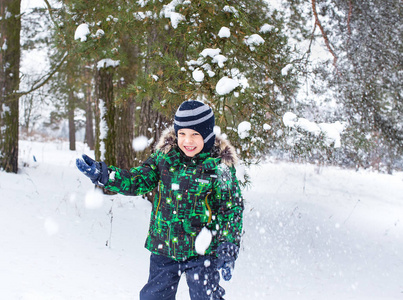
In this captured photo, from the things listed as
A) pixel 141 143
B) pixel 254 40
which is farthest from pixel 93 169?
pixel 141 143

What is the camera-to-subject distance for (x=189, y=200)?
223 cm

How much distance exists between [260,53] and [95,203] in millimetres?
3911

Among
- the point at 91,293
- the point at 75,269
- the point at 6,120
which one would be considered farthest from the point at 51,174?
the point at 91,293

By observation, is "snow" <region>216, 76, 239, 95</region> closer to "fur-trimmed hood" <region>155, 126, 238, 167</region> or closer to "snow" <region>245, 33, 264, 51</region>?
"snow" <region>245, 33, 264, 51</region>

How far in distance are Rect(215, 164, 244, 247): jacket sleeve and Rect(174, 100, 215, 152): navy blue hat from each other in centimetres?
A: 27

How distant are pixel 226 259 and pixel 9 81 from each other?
6.83 metres

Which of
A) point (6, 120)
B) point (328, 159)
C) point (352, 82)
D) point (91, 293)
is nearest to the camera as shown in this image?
point (91, 293)

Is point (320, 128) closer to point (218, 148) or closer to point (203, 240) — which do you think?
point (218, 148)

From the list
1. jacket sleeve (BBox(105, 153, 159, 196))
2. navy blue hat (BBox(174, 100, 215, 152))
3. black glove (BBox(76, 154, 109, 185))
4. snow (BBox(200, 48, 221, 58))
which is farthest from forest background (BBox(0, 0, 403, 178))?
black glove (BBox(76, 154, 109, 185))

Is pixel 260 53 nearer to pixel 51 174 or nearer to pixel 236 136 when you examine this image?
pixel 236 136

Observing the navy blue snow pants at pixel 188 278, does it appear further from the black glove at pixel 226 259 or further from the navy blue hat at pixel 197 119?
the navy blue hat at pixel 197 119

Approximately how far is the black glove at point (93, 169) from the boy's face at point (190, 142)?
55cm

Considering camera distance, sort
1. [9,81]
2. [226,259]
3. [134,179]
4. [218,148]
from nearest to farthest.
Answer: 1. [226,259]
2. [134,179]
3. [218,148]
4. [9,81]

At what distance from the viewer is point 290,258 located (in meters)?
5.30
